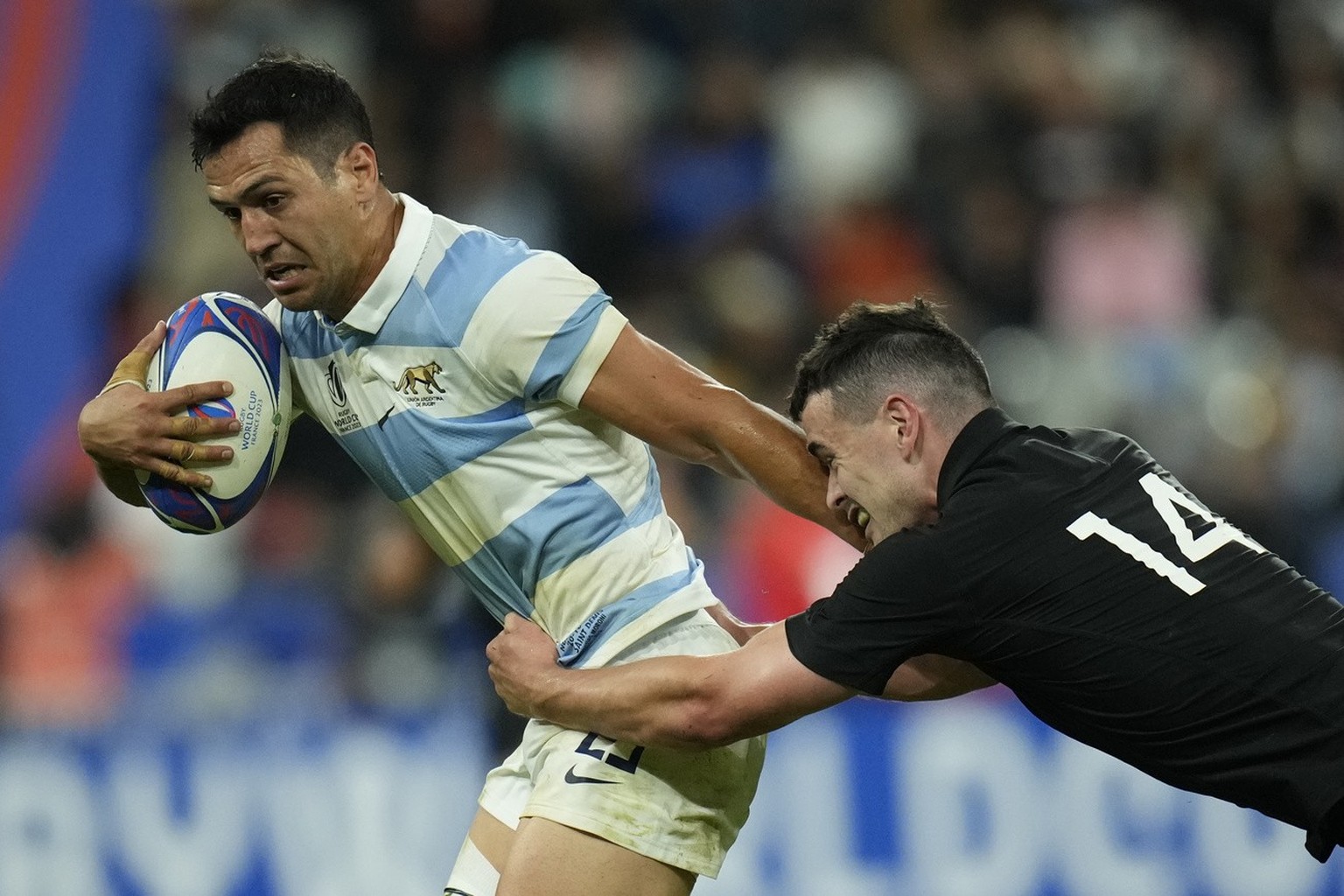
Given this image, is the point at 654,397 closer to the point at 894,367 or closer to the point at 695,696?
the point at 894,367

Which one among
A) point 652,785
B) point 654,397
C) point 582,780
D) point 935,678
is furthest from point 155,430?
point 935,678

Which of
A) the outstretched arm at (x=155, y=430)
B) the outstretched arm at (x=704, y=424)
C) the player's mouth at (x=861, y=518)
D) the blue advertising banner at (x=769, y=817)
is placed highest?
the outstretched arm at (x=704, y=424)

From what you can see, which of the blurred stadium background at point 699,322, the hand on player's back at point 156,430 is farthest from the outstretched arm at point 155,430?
the blurred stadium background at point 699,322

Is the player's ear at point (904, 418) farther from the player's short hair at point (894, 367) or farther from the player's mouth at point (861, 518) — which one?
the player's mouth at point (861, 518)

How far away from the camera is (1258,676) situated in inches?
131

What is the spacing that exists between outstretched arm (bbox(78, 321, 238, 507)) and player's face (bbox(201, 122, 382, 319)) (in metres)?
0.27

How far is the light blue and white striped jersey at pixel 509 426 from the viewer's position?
3.54 m

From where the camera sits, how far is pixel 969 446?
3492mm

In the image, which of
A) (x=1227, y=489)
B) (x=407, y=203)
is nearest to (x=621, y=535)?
(x=407, y=203)

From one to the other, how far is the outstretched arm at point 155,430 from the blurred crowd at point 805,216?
329 cm

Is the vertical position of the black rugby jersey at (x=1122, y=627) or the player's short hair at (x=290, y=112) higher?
the player's short hair at (x=290, y=112)

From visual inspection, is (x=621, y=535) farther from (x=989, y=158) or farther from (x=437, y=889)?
(x=989, y=158)

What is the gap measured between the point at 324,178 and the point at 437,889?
290cm

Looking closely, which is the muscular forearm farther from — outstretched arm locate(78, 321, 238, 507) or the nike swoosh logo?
outstretched arm locate(78, 321, 238, 507)
